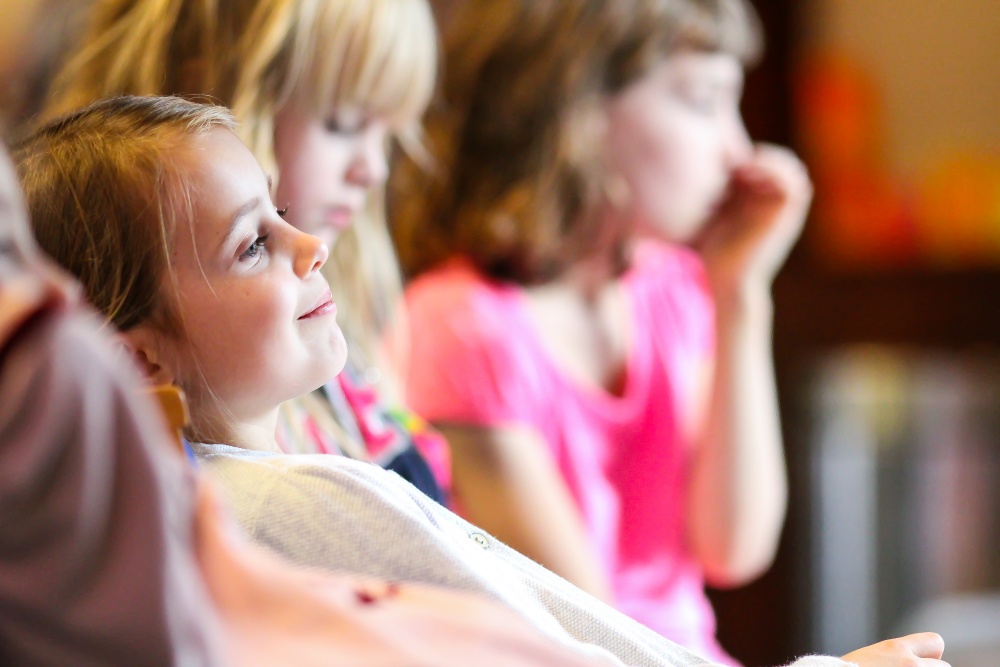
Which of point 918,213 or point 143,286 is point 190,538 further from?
point 918,213

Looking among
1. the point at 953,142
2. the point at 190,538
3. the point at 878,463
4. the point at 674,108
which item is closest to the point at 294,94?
the point at 190,538

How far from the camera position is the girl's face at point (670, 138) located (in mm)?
721

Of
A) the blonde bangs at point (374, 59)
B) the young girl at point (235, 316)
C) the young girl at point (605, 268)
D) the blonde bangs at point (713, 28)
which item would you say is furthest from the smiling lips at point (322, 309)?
the blonde bangs at point (713, 28)

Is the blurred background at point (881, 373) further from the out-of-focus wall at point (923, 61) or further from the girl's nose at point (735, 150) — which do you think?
the girl's nose at point (735, 150)

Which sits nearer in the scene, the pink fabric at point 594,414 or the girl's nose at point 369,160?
the girl's nose at point 369,160

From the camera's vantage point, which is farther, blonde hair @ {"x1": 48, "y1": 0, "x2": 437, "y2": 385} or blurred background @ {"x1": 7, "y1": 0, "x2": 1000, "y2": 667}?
blurred background @ {"x1": 7, "y1": 0, "x2": 1000, "y2": 667}

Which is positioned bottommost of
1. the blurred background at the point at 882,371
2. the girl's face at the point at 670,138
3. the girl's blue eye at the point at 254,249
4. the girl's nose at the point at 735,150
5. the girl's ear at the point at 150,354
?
the blurred background at the point at 882,371

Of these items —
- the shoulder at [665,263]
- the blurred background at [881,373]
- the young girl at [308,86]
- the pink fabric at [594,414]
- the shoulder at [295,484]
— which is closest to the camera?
the shoulder at [295,484]

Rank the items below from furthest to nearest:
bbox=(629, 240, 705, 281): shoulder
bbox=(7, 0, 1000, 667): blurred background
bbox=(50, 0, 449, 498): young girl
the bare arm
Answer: bbox=(7, 0, 1000, 667): blurred background
bbox=(629, 240, 705, 281): shoulder
the bare arm
bbox=(50, 0, 449, 498): young girl

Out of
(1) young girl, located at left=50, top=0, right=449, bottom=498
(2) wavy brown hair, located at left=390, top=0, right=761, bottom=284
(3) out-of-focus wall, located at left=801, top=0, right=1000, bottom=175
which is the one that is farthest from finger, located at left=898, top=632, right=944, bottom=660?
(3) out-of-focus wall, located at left=801, top=0, right=1000, bottom=175

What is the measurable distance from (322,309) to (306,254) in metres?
0.02

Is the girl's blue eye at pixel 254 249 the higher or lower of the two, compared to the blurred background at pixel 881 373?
higher

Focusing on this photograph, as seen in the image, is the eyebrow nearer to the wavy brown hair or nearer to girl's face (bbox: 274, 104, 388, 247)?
girl's face (bbox: 274, 104, 388, 247)

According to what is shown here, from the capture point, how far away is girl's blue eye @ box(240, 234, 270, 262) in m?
0.30
